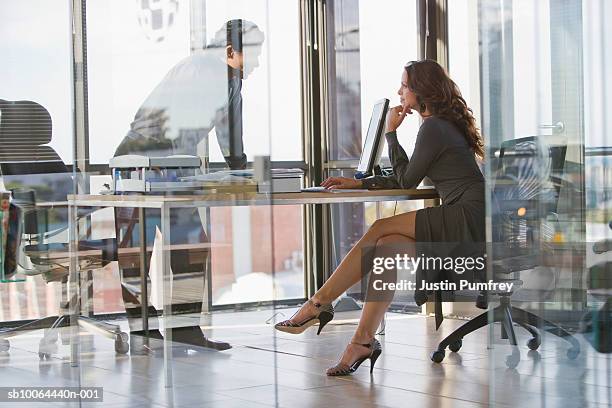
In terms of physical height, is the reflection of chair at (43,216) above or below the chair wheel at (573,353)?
above

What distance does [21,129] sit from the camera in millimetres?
3799

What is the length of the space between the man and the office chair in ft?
2.76

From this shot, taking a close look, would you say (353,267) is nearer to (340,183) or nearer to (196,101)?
(340,183)

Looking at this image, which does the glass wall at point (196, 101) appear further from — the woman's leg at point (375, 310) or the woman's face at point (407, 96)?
the woman's face at point (407, 96)

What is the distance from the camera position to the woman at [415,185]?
438 cm

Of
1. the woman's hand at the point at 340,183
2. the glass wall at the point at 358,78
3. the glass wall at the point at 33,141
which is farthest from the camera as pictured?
the glass wall at the point at 358,78

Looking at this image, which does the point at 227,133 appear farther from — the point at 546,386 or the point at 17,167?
the point at 546,386

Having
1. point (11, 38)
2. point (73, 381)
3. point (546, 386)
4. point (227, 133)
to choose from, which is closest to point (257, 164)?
point (227, 133)

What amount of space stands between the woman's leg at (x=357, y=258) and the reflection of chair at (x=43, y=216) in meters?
1.31

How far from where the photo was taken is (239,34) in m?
3.21

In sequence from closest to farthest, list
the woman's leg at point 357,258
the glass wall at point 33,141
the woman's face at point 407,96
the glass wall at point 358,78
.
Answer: the glass wall at point 33,141, the woman's leg at point 357,258, the woman's face at point 407,96, the glass wall at point 358,78

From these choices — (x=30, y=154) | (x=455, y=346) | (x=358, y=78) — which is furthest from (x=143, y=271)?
(x=358, y=78)

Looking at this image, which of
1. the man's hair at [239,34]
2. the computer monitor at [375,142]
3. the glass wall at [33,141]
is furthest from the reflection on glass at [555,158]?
the computer monitor at [375,142]

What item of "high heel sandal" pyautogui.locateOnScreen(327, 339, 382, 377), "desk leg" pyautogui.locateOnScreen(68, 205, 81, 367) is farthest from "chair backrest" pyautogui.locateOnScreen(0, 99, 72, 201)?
"high heel sandal" pyautogui.locateOnScreen(327, 339, 382, 377)
